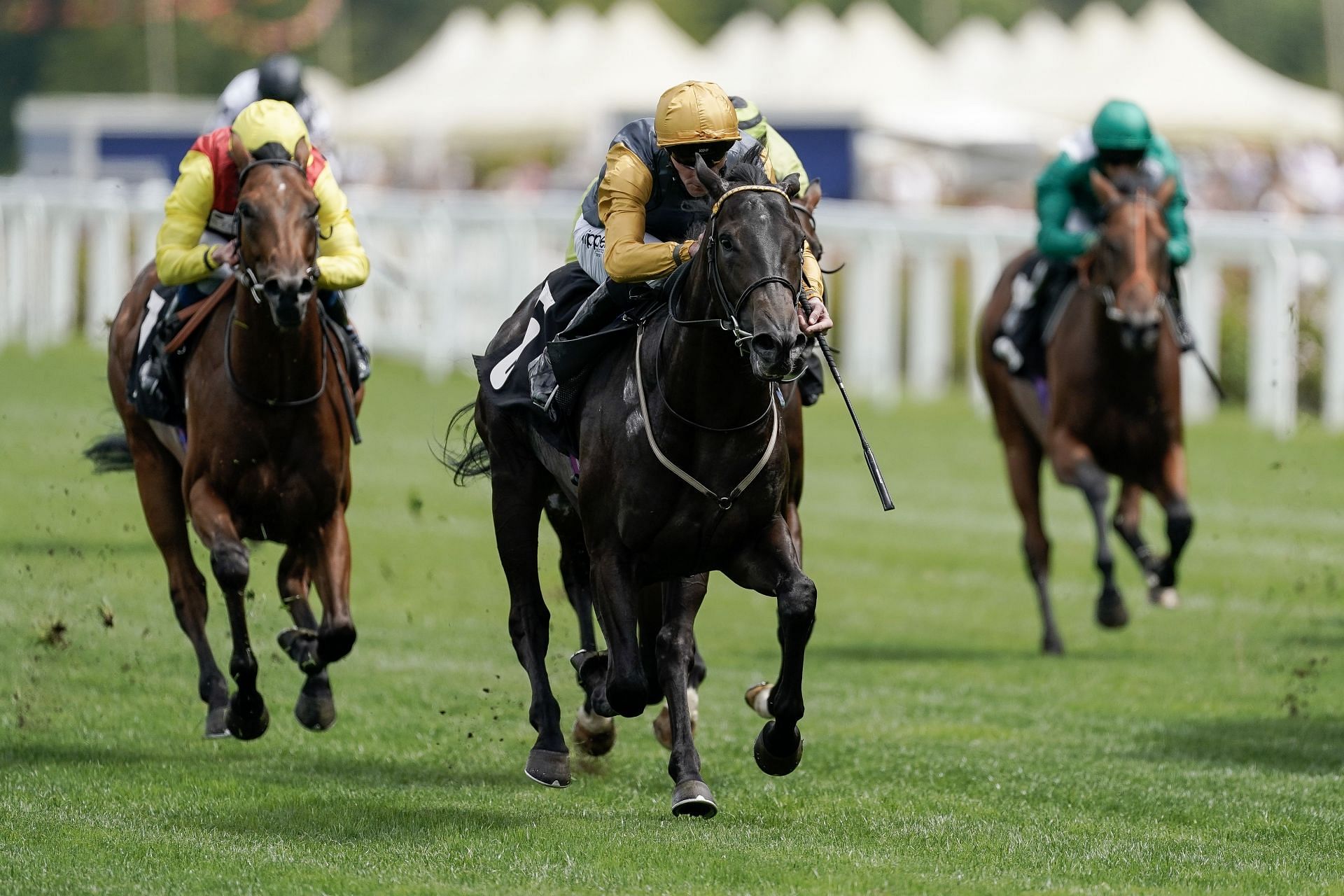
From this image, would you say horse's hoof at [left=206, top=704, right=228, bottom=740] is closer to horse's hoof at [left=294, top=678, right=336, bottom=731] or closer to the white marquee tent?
horse's hoof at [left=294, top=678, right=336, bottom=731]

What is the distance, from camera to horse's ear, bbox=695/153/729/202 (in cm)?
576

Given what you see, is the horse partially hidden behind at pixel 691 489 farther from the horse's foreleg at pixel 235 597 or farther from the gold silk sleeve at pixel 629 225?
the horse's foreleg at pixel 235 597

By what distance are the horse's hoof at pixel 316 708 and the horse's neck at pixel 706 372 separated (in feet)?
6.97

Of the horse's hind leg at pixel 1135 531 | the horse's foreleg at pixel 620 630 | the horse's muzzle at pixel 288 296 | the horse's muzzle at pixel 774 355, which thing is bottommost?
the horse's hind leg at pixel 1135 531

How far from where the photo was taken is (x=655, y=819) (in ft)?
20.7

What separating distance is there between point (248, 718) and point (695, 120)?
2447mm

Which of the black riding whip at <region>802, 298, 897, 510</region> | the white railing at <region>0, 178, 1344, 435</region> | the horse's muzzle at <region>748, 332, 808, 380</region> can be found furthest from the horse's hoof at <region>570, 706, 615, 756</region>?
the white railing at <region>0, 178, 1344, 435</region>

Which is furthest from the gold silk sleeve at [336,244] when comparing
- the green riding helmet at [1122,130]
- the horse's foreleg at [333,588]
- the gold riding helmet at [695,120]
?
the green riding helmet at [1122,130]

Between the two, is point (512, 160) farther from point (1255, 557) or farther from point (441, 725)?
point (441, 725)

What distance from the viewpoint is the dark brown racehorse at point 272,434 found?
6.94m

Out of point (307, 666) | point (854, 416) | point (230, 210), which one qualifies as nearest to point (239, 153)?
point (230, 210)

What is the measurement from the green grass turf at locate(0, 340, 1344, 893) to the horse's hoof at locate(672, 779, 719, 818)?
8 centimetres

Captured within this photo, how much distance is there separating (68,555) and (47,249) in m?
11.8

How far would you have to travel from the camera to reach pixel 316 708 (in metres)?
7.51
